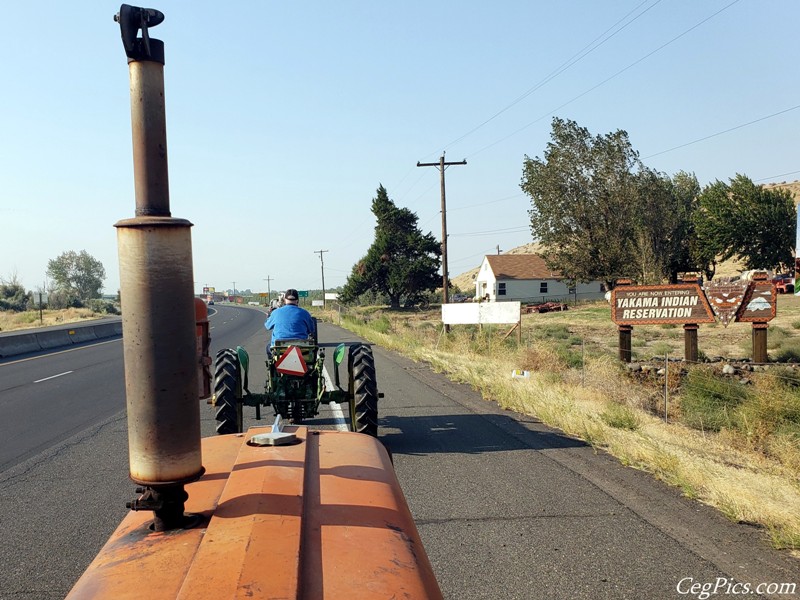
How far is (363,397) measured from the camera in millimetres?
8508

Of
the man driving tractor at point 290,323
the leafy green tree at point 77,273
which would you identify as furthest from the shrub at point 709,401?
the leafy green tree at point 77,273


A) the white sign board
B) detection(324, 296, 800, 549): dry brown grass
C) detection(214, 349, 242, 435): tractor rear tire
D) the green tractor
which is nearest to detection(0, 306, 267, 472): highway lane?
detection(214, 349, 242, 435): tractor rear tire

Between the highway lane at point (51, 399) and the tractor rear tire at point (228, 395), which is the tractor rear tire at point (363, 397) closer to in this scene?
the tractor rear tire at point (228, 395)

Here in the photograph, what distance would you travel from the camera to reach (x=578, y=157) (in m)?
54.0

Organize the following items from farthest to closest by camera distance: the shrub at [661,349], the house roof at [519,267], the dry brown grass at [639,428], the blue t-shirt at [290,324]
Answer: the house roof at [519,267] → the shrub at [661,349] → the blue t-shirt at [290,324] → the dry brown grass at [639,428]

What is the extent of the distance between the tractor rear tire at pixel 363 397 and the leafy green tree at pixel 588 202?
46722mm

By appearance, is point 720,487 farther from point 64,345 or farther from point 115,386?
point 64,345

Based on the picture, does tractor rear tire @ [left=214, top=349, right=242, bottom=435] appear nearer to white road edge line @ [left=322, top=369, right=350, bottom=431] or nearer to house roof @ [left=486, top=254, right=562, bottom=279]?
white road edge line @ [left=322, top=369, right=350, bottom=431]

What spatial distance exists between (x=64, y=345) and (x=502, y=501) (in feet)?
90.0

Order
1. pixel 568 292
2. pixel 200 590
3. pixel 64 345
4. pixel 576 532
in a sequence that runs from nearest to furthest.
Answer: pixel 200 590, pixel 576 532, pixel 64 345, pixel 568 292

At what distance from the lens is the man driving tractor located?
893 centimetres

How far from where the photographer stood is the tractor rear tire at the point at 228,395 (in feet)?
27.7

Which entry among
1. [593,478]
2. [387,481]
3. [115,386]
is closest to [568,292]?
[115,386]

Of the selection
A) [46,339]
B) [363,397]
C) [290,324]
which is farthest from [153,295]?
[46,339]
